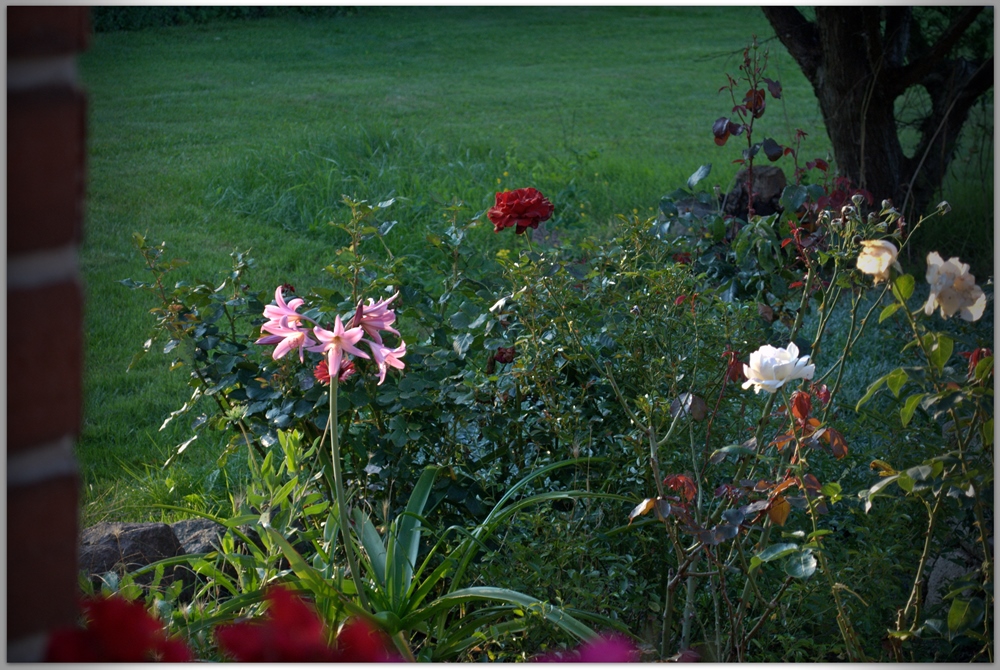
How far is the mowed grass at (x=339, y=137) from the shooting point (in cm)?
296

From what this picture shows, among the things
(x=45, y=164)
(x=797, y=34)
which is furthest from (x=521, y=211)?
(x=797, y=34)

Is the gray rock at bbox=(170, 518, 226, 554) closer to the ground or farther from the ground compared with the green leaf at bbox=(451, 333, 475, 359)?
closer to the ground

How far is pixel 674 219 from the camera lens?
193 centimetres

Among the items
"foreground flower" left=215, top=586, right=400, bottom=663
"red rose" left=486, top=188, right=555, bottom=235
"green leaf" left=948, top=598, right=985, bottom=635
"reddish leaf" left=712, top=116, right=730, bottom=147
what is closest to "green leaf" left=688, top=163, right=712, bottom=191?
"reddish leaf" left=712, top=116, right=730, bottom=147

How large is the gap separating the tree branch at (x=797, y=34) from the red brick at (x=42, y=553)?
327 cm

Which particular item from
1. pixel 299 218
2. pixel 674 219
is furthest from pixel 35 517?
pixel 299 218

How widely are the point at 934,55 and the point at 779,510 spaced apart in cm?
257

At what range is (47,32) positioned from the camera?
0.53m

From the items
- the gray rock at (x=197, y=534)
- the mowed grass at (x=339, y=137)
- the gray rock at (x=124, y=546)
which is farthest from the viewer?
the mowed grass at (x=339, y=137)

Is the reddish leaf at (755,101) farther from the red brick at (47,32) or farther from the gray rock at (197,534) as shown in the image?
the red brick at (47,32)

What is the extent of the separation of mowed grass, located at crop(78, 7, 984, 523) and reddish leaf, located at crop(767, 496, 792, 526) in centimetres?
134

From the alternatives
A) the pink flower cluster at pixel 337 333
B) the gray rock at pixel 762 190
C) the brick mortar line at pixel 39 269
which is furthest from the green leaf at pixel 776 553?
the gray rock at pixel 762 190

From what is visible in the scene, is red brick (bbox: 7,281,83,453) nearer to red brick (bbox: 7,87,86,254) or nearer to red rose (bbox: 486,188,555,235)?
red brick (bbox: 7,87,86,254)

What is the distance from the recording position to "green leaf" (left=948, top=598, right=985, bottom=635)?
3.79 ft
